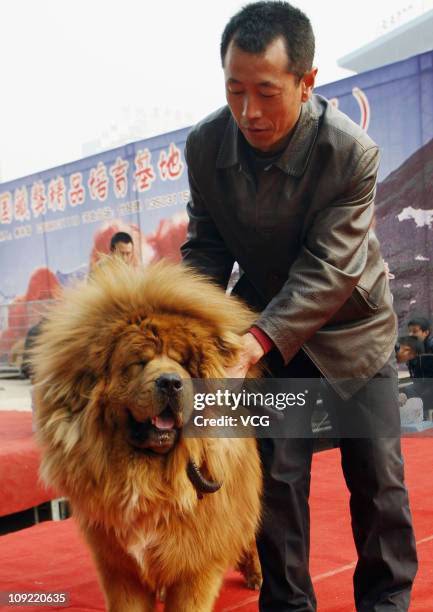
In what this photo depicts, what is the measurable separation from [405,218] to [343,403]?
3612mm

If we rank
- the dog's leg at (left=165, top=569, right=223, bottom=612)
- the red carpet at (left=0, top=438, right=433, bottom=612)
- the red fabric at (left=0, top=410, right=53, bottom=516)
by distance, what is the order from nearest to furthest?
the dog's leg at (left=165, top=569, right=223, bottom=612) → the red carpet at (left=0, top=438, right=433, bottom=612) → the red fabric at (left=0, top=410, right=53, bottom=516)

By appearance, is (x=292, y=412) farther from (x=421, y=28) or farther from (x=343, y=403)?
A: (x=421, y=28)

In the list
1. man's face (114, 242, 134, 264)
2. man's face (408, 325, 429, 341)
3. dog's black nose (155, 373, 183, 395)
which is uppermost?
man's face (114, 242, 134, 264)

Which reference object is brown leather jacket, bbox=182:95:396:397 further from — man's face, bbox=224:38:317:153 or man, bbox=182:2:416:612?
man's face, bbox=224:38:317:153

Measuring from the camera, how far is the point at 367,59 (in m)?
18.8

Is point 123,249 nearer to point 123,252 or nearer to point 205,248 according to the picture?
point 123,252

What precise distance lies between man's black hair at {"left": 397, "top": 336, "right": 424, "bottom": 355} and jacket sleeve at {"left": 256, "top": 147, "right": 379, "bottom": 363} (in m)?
3.48

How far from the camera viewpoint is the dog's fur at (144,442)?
6.28 ft

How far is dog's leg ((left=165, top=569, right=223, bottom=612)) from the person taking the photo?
6.69 ft

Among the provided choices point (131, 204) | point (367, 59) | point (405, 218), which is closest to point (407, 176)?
point (405, 218)

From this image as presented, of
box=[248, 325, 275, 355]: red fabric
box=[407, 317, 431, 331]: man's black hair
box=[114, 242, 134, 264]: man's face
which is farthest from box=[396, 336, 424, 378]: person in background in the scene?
box=[248, 325, 275, 355]: red fabric

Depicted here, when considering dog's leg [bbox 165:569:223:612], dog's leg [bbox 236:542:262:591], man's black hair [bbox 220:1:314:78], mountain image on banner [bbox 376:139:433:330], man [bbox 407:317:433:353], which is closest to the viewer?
man's black hair [bbox 220:1:314:78]

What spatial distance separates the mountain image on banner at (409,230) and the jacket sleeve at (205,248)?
3406 mm

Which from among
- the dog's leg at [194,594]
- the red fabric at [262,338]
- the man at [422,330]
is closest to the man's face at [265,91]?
the red fabric at [262,338]
